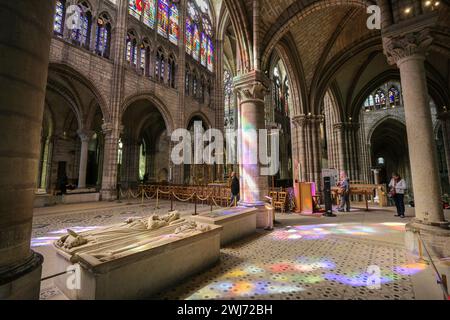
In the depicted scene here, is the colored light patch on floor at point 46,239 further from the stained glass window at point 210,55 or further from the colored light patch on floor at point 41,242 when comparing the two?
the stained glass window at point 210,55

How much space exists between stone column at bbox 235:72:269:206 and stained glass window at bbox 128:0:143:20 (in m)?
12.4

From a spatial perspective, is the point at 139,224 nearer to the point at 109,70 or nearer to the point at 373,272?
the point at 373,272

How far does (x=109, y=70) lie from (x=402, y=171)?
35.3 metres

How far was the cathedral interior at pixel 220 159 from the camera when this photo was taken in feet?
5.16

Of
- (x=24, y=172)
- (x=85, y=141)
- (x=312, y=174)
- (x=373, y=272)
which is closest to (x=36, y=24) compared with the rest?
(x=24, y=172)

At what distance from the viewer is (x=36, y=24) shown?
156cm

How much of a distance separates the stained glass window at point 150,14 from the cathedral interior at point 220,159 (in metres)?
0.09

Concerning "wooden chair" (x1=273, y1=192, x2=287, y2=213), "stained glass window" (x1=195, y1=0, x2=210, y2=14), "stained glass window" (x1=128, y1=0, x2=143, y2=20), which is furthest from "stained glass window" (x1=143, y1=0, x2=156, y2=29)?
"wooden chair" (x1=273, y1=192, x2=287, y2=213)

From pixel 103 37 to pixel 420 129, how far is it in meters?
15.2

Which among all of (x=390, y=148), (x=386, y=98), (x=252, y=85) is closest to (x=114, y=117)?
(x=252, y=85)

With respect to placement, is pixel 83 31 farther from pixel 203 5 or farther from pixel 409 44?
pixel 409 44

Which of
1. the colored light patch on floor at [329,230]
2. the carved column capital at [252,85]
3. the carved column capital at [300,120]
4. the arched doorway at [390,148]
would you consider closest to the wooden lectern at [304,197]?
the colored light patch on floor at [329,230]

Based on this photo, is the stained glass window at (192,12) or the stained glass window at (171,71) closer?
the stained glass window at (171,71)

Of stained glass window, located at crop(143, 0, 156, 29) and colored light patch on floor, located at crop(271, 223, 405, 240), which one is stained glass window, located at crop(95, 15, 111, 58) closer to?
stained glass window, located at crop(143, 0, 156, 29)
